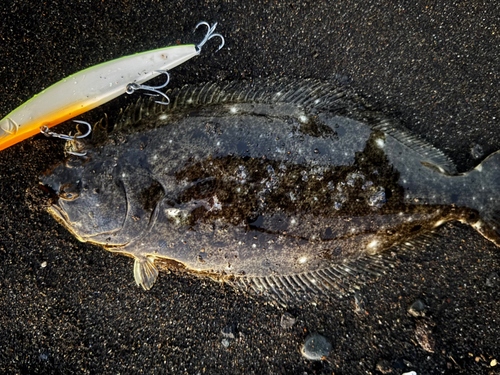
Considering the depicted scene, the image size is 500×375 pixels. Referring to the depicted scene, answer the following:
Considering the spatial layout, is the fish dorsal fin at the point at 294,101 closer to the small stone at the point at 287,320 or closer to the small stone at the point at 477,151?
the small stone at the point at 477,151

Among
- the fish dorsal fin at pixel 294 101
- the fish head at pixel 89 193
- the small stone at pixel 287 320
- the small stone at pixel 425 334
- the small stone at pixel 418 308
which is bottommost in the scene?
the small stone at pixel 287 320

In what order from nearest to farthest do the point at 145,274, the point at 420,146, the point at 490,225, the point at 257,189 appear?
the point at 257,189, the point at 490,225, the point at 420,146, the point at 145,274

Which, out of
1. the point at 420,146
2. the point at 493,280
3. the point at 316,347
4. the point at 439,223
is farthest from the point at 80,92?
the point at 493,280

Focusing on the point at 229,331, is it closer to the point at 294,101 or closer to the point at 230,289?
the point at 230,289

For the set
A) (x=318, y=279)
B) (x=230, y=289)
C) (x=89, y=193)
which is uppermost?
(x=89, y=193)

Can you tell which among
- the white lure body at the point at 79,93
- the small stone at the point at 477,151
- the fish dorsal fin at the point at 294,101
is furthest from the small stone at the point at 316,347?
the white lure body at the point at 79,93

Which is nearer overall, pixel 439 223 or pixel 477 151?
pixel 439 223

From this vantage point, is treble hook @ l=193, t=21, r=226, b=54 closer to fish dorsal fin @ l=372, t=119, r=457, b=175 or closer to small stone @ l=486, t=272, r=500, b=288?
fish dorsal fin @ l=372, t=119, r=457, b=175
